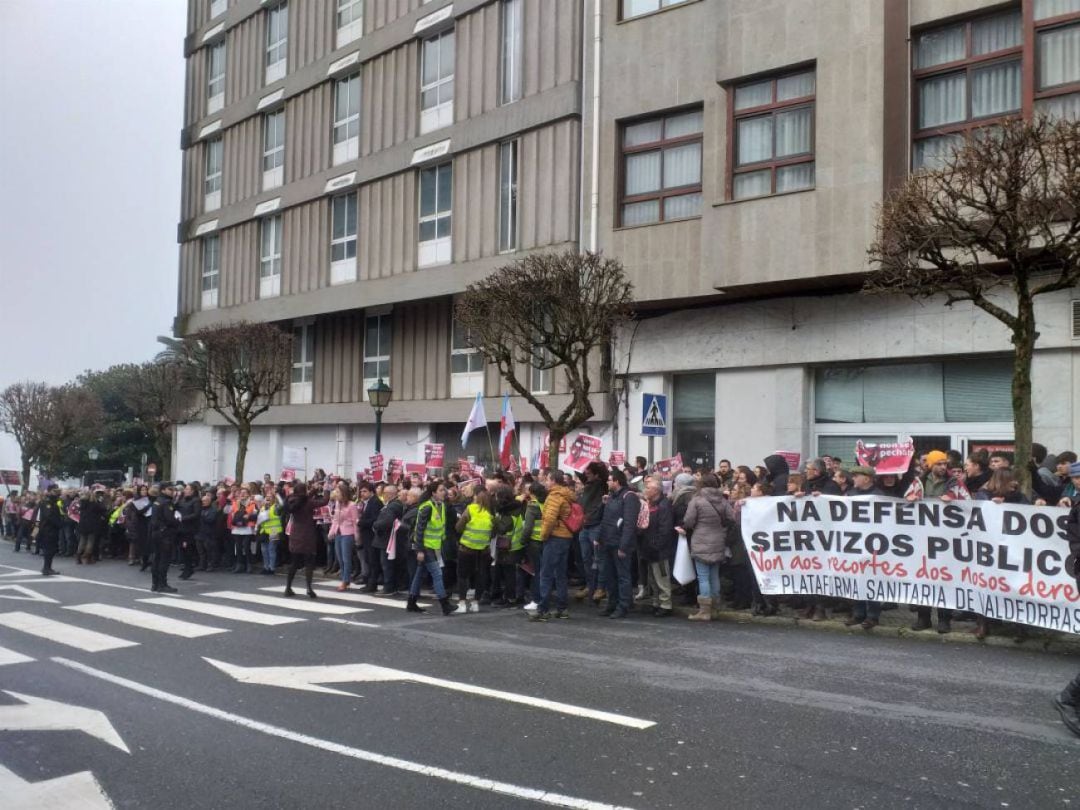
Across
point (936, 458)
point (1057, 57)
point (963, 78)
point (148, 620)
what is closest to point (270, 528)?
point (148, 620)

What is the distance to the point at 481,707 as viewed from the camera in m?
7.51

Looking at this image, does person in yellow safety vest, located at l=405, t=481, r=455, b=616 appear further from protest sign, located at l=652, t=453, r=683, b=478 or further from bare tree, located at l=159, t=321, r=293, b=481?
bare tree, located at l=159, t=321, r=293, b=481

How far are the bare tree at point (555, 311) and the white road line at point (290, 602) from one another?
17.6ft

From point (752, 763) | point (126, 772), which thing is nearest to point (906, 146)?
point (752, 763)

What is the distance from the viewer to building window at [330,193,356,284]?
3041 cm

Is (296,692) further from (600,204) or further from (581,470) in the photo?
(600,204)

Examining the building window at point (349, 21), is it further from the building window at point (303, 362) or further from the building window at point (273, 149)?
the building window at point (303, 362)

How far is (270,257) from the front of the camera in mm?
34188

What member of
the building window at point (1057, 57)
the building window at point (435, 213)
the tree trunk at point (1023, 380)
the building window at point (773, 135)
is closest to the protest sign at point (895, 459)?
the tree trunk at point (1023, 380)

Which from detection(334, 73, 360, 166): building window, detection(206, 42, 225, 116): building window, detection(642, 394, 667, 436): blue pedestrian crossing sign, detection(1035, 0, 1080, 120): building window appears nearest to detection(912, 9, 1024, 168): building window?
detection(1035, 0, 1080, 120): building window

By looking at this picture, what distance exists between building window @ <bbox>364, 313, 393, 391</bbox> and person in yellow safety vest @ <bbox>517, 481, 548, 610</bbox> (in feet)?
55.9

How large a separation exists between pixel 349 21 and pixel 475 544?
23724 mm

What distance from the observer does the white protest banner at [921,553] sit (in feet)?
31.8

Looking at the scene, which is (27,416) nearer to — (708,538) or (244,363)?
(244,363)
